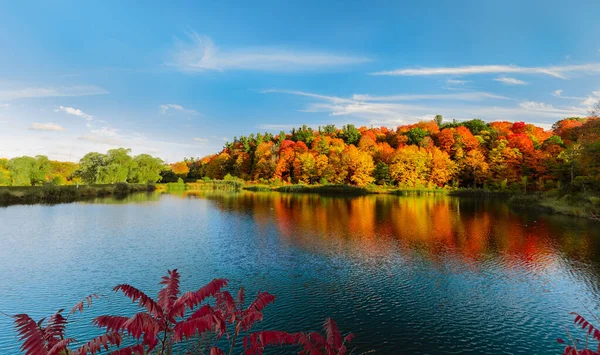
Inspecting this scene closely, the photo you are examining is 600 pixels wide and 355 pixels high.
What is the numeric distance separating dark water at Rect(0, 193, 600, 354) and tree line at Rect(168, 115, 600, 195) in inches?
1396

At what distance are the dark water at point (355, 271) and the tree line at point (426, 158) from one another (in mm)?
35466

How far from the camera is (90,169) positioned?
80.4 meters

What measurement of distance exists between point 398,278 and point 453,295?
263 centimetres

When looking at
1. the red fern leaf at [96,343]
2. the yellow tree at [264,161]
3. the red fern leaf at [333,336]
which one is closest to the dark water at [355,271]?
the red fern leaf at [333,336]

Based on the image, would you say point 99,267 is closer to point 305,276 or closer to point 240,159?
point 305,276

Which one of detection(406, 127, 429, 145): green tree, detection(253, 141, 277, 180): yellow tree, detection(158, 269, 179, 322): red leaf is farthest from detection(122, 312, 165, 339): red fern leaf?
detection(406, 127, 429, 145): green tree

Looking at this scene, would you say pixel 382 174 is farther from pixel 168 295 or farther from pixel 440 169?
pixel 168 295

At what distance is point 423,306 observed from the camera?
43.5 ft

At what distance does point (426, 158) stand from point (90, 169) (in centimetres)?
7941

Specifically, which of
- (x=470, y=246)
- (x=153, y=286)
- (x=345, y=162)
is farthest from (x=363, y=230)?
(x=345, y=162)

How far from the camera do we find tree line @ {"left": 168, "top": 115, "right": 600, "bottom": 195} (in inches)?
2699

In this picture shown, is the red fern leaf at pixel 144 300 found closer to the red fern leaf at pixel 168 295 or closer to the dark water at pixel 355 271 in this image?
the red fern leaf at pixel 168 295

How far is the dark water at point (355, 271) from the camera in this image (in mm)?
11555

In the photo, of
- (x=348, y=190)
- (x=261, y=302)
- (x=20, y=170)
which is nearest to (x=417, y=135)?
(x=348, y=190)
